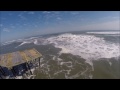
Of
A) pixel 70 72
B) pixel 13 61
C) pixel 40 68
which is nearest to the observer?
Answer: pixel 13 61
